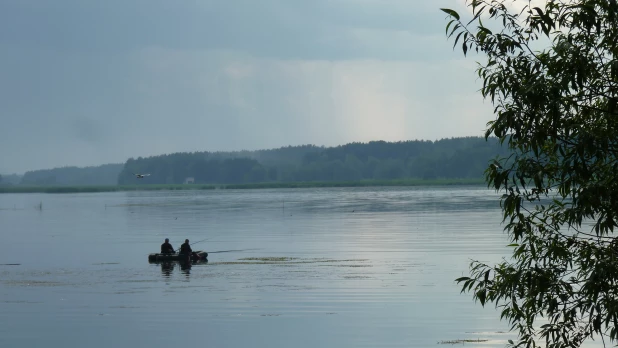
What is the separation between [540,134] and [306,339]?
48.4 ft

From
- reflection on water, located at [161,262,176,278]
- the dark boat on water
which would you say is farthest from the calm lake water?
the dark boat on water

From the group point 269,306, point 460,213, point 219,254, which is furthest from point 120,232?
point 269,306

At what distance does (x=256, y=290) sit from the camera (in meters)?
36.4

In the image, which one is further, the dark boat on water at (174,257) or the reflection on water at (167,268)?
the dark boat on water at (174,257)

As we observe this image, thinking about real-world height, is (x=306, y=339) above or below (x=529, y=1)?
below

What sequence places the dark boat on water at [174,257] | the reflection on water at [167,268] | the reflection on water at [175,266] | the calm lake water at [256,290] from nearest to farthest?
the calm lake water at [256,290] → the reflection on water at [167,268] → the reflection on water at [175,266] → the dark boat on water at [174,257]

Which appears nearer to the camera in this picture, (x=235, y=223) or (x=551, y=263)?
(x=551, y=263)

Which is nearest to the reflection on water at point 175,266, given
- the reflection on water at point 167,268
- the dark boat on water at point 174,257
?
the reflection on water at point 167,268

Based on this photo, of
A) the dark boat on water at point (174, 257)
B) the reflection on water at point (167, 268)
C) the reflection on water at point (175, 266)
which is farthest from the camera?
the dark boat on water at point (174, 257)

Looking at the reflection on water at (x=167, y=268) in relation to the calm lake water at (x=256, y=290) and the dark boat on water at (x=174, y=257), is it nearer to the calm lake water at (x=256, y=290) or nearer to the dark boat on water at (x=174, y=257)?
the calm lake water at (x=256, y=290)

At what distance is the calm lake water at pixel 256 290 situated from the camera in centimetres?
2653

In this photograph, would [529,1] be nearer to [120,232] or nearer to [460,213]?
[120,232]

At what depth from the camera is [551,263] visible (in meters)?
14.2

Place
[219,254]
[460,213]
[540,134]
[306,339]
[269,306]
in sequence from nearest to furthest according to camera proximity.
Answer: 1. [540,134]
2. [306,339]
3. [269,306]
4. [219,254]
5. [460,213]
